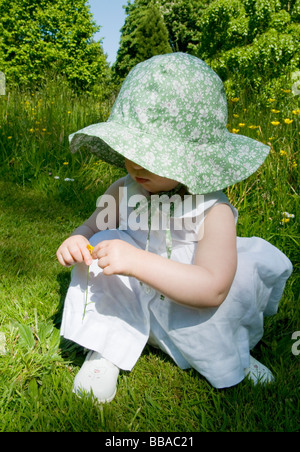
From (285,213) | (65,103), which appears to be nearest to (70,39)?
(65,103)

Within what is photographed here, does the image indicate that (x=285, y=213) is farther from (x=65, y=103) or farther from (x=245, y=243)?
(x=65, y=103)

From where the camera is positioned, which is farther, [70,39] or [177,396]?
[70,39]

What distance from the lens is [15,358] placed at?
1493 millimetres

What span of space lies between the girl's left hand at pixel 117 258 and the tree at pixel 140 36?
22.2 meters

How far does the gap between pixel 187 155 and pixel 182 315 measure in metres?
0.58

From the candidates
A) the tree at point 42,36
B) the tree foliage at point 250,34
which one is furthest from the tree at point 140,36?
the tree foliage at point 250,34

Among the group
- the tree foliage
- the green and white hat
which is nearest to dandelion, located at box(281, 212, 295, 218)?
the green and white hat

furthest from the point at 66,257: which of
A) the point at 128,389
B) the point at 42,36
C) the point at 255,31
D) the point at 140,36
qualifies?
the point at 140,36

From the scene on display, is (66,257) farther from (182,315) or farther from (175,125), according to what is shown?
(175,125)

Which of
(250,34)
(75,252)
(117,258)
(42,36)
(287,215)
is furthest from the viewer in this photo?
(42,36)

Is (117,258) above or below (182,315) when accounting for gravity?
above

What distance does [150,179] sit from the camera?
1404 millimetres

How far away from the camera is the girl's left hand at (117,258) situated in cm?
124

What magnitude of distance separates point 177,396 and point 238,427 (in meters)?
0.24
